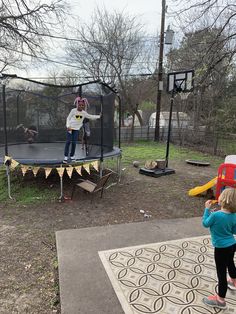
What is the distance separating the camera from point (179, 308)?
2.20 metres

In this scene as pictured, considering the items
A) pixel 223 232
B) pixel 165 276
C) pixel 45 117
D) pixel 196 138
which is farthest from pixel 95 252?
pixel 196 138

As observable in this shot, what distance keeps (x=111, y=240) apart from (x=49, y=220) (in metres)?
1.29

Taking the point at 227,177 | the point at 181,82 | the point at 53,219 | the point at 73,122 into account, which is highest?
the point at 181,82

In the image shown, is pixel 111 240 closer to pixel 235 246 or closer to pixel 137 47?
pixel 235 246

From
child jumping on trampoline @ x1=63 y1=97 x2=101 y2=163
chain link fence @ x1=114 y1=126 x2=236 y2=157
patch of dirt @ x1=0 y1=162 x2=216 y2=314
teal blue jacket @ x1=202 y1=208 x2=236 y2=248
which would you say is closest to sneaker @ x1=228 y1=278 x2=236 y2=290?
teal blue jacket @ x1=202 y1=208 x2=236 y2=248

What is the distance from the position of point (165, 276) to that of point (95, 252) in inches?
34.8

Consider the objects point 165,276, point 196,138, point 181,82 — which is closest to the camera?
point 165,276

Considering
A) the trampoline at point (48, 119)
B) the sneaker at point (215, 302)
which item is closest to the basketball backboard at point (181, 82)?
the trampoline at point (48, 119)

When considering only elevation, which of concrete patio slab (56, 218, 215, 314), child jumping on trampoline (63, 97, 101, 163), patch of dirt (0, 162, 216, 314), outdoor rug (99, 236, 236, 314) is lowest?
patch of dirt (0, 162, 216, 314)

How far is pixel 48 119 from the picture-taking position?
855 cm

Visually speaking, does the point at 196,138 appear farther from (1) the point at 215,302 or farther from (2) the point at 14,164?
(1) the point at 215,302

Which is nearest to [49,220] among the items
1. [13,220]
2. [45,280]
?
[13,220]

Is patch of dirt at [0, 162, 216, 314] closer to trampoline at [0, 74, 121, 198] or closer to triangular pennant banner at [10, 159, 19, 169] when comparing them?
triangular pennant banner at [10, 159, 19, 169]

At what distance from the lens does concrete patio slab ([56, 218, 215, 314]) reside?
2.29 meters
